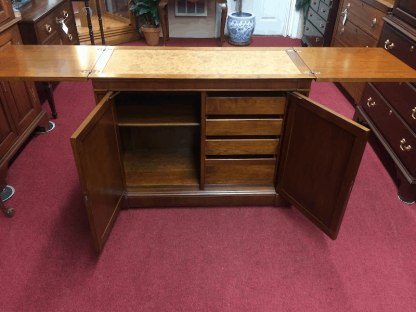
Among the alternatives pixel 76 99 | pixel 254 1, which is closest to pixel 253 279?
pixel 76 99

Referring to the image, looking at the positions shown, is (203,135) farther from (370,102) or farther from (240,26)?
(240,26)

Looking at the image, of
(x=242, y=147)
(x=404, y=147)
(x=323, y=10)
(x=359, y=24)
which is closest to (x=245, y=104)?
(x=242, y=147)

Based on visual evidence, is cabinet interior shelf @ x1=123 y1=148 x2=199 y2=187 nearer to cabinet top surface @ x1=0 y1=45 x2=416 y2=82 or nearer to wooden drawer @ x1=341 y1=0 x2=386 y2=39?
cabinet top surface @ x1=0 y1=45 x2=416 y2=82

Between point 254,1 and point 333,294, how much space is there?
395 cm

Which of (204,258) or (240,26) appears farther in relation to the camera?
(240,26)

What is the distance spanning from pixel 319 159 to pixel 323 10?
255cm

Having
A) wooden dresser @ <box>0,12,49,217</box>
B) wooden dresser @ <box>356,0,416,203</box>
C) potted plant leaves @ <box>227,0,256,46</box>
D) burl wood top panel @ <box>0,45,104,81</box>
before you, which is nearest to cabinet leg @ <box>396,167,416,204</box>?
wooden dresser @ <box>356,0,416,203</box>

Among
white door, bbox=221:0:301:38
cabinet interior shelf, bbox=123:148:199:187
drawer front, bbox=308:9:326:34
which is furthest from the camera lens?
white door, bbox=221:0:301:38

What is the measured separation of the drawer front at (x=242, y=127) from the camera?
1.69 metres

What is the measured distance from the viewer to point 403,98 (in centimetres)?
205

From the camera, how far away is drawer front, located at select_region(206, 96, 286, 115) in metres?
1.63

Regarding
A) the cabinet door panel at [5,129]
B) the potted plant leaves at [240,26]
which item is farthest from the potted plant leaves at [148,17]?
the cabinet door panel at [5,129]

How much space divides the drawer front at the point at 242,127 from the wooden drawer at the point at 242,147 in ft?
0.16

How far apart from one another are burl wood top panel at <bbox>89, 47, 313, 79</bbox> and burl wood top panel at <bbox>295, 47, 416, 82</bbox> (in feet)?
0.32
